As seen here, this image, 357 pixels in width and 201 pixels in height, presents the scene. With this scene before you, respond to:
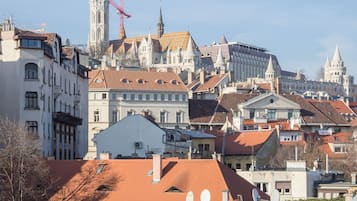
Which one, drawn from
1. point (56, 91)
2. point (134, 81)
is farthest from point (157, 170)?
point (134, 81)

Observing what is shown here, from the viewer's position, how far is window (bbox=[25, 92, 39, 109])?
76750 mm

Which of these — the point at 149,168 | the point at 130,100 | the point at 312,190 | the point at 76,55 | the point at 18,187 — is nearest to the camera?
the point at 18,187

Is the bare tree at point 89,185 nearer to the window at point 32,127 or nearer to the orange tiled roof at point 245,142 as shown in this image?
the window at point 32,127

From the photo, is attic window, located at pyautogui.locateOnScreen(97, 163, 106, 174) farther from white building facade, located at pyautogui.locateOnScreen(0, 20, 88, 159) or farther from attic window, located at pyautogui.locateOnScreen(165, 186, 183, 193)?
white building facade, located at pyautogui.locateOnScreen(0, 20, 88, 159)

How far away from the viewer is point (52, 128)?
8100cm

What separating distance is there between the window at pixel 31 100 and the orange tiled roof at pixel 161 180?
14216 millimetres

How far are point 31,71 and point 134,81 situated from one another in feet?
283

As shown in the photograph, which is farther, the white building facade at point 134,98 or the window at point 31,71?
the white building facade at point 134,98

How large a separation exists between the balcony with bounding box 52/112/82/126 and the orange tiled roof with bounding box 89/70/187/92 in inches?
2665

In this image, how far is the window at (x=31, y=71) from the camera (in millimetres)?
77188

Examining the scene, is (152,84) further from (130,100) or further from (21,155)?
(21,155)

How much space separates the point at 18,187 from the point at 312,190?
2705 centimetres

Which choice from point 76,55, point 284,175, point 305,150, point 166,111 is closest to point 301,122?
point 166,111

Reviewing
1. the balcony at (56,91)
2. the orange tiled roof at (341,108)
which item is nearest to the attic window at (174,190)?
the balcony at (56,91)
